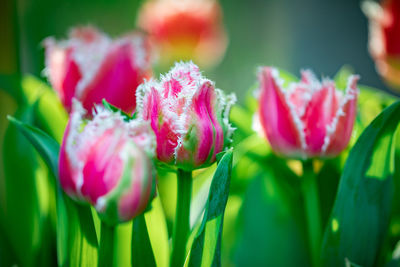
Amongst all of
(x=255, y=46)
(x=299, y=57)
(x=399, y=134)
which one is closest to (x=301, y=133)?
(x=399, y=134)

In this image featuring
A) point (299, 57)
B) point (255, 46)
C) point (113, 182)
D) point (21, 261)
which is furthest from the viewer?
point (255, 46)

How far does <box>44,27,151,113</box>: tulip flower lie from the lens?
0.31 m

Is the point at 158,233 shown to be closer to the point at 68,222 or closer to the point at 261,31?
the point at 68,222

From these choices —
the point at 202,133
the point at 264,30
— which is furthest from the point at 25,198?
the point at 264,30

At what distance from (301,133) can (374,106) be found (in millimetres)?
148

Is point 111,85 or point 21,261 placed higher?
point 111,85

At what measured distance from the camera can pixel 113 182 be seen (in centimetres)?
20

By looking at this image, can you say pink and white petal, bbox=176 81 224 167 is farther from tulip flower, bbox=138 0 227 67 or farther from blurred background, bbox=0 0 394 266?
blurred background, bbox=0 0 394 266

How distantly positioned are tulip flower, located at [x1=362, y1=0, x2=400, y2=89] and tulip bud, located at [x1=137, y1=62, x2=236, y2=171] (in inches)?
10.1

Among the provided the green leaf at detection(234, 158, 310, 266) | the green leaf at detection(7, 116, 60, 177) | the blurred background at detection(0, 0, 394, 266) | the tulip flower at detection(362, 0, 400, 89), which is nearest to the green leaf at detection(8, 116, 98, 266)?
the green leaf at detection(7, 116, 60, 177)

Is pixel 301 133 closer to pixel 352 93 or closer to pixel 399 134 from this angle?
pixel 352 93

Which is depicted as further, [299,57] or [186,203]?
[299,57]

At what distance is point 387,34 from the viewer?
1.35ft

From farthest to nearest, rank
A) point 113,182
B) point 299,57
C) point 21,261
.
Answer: point 299,57, point 21,261, point 113,182
